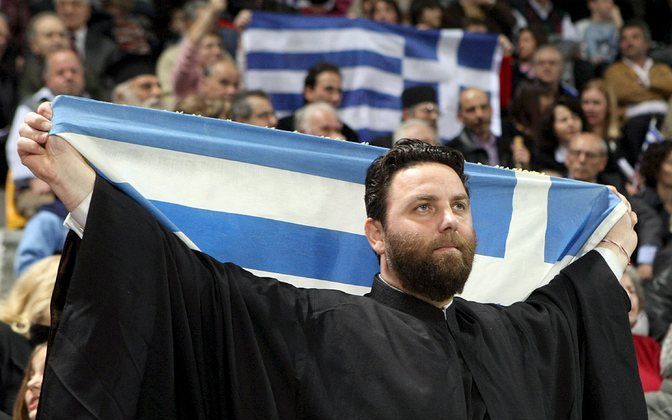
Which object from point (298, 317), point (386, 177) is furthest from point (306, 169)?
point (298, 317)

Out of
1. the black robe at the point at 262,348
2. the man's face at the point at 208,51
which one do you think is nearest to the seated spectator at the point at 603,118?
the man's face at the point at 208,51

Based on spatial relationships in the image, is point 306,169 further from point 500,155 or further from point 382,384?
point 500,155

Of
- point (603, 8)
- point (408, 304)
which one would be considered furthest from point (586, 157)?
point (603, 8)

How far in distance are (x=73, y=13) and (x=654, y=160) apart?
427 centimetres

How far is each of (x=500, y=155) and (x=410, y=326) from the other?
14.5 ft

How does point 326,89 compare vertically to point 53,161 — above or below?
above

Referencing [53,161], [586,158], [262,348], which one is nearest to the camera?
[53,161]

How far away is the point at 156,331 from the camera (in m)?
3.12

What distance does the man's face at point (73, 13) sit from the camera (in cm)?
880

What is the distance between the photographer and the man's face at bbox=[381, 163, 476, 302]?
340 cm

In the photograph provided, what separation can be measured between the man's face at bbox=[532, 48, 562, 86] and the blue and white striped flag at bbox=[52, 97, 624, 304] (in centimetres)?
549

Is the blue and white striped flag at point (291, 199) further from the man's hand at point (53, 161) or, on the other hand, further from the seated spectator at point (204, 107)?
the seated spectator at point (204, 107)

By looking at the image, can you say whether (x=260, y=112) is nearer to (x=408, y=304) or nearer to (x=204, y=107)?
(x=204, y=107)

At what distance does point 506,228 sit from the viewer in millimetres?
4125
